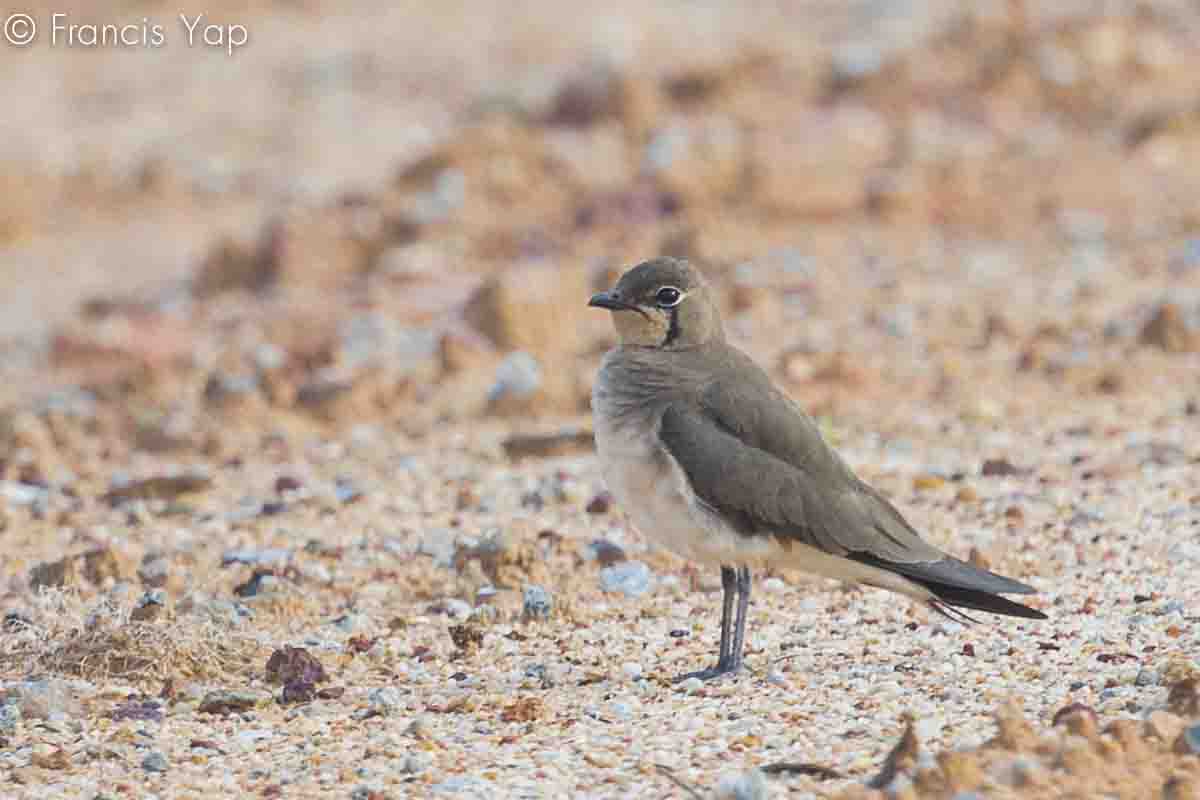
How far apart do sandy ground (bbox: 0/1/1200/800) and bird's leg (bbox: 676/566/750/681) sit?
0.08m

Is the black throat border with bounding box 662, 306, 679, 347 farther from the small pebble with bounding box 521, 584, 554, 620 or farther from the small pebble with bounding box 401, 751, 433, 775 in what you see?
the small pebble with bounding box 401, 751, 433, 775

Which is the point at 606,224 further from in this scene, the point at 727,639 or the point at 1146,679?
the point at 1146,679

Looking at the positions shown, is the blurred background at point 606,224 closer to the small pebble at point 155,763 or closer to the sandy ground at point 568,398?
the sandy ground at point 568,398

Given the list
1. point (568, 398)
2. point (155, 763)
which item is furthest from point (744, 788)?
point (568, 398)

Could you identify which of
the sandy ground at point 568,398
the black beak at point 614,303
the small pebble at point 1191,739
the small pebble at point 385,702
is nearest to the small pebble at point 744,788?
the sandy ground at point 568,398

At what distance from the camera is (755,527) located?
545 centimetres

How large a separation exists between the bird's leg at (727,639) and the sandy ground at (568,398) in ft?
0.28

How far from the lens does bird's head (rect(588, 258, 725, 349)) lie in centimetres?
589

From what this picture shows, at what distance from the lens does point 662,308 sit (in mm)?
5898

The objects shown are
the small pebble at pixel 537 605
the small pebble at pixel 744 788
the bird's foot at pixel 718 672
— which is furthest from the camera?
the small pebble at pixel 537 605

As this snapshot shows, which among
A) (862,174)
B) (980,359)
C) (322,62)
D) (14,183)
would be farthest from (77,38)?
(980,359)

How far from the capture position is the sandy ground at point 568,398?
5004 millimetres

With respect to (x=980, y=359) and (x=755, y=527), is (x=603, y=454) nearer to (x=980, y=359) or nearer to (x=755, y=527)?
(x=755, y=527)

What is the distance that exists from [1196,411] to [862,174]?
188 inches
